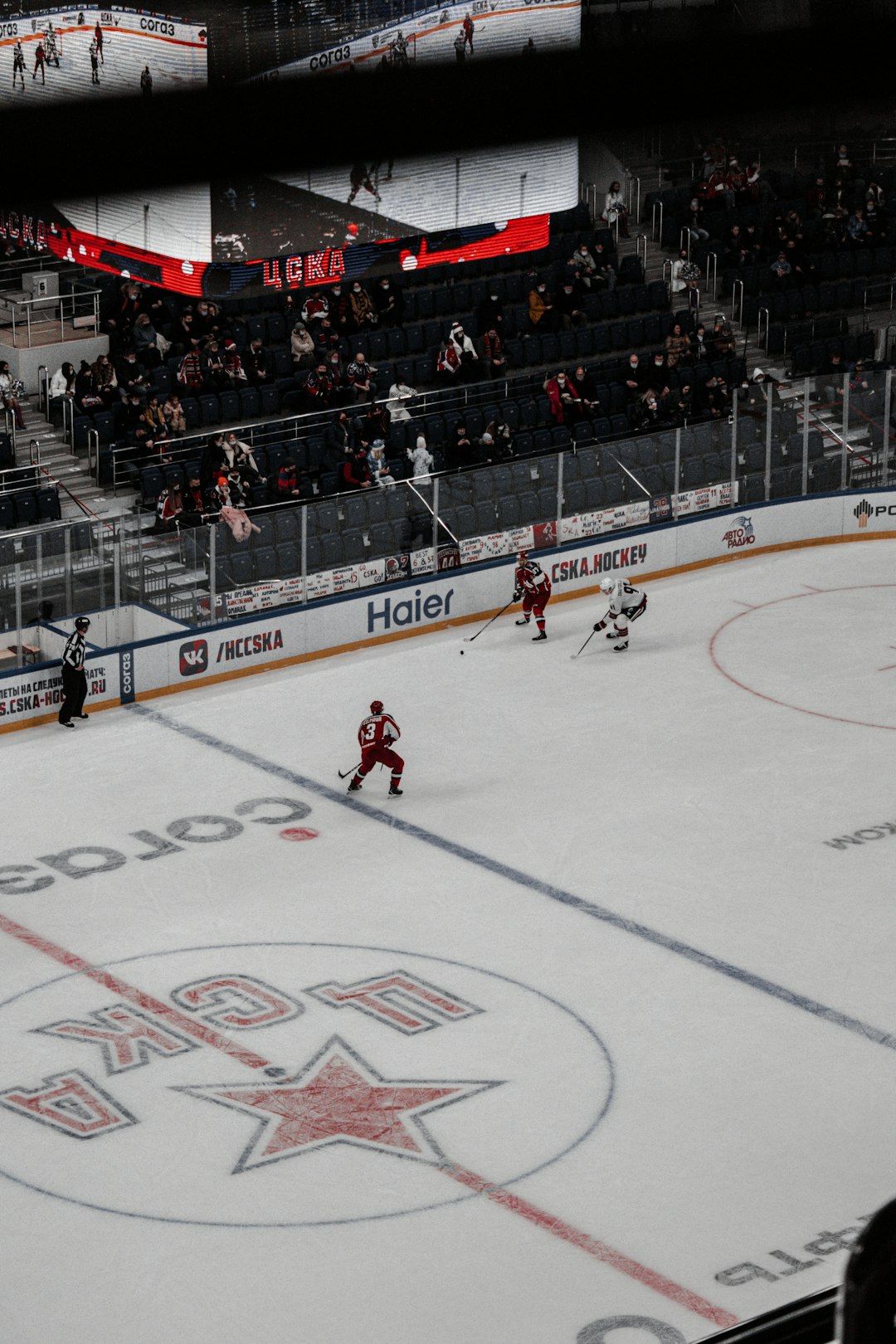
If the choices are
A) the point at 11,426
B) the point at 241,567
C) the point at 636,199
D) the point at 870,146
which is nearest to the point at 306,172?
the point at 241,567

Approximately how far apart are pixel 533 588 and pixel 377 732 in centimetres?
576

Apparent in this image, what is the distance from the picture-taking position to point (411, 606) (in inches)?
931

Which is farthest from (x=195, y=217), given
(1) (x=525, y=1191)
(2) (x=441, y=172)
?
(1) (x=525, y=1191)

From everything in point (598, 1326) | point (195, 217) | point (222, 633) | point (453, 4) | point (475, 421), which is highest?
point (453, 4)

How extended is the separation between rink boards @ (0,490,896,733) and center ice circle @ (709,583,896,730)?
1.93 metres

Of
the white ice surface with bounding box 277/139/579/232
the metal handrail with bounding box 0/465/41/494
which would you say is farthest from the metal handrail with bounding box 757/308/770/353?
the white ice surface with bounding box 277/139/579/232

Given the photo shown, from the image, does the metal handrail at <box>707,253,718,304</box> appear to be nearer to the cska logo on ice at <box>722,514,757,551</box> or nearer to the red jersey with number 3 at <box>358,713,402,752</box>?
the cska logo on ice at <box>722,514,757,551</box>

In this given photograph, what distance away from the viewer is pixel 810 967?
569 inches

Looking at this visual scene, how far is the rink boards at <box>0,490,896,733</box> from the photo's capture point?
21094mm

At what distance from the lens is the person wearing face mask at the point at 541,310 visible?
28641mm

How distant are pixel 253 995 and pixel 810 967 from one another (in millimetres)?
4480

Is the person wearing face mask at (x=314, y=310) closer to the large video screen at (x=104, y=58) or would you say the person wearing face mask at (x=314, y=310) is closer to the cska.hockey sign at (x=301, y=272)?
the cska.hockey sign at (x=301, y=272)

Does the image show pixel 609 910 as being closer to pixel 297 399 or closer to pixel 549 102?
pixel 297 399

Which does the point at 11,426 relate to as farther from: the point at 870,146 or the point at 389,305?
the point at 870,146
